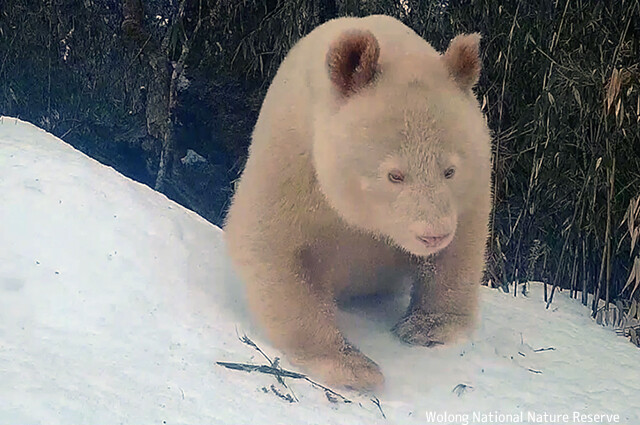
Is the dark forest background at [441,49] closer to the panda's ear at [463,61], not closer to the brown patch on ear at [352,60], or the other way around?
the panda's ear at [463,61]

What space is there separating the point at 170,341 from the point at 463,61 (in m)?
1.53

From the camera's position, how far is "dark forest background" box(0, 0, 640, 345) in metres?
4.30

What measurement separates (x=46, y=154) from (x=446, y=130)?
2042mm

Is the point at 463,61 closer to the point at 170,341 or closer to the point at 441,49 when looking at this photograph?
the point at 170,341

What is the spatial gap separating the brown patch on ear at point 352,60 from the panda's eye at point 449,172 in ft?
1.50

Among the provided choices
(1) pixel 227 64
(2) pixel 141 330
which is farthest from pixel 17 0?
(2) pixel 141 330

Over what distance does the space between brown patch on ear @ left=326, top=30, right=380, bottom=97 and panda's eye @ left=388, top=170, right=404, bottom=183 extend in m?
0.39

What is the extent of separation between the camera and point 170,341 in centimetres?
260

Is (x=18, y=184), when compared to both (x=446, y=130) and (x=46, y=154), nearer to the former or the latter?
(x=46, y=154)

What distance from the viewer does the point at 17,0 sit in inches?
306

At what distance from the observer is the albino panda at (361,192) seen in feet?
8.48

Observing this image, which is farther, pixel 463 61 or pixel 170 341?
pixel 463 61

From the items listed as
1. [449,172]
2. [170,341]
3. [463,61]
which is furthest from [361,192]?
[170,341]

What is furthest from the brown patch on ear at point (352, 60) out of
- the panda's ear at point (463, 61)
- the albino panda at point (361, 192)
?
the panda's ear at point (463, 61)
